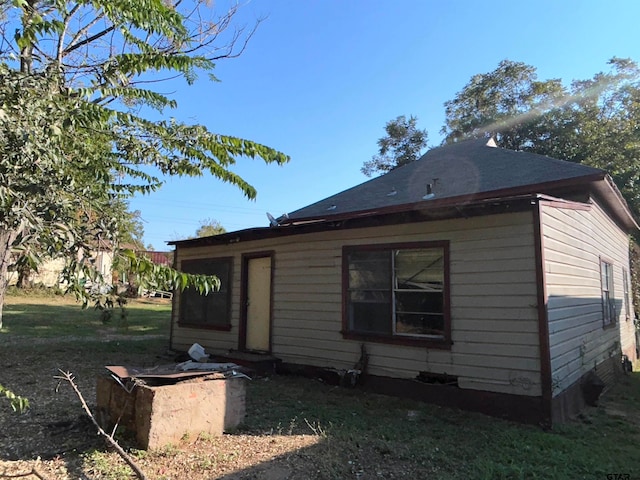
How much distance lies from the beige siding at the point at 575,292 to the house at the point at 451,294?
34 mm

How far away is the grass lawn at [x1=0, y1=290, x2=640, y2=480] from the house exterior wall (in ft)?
1.76

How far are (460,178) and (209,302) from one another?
6.15 metres

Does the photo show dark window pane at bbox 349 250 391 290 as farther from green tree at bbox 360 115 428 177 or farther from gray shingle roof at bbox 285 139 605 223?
green tree at bbox 360 115 428 177

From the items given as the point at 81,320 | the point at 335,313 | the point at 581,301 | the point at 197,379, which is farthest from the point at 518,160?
the point at 81,320

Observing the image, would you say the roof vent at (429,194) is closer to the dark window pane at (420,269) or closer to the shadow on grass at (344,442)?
the dark window pane at (420,269)

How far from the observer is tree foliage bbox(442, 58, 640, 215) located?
17.2m

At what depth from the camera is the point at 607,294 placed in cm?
852

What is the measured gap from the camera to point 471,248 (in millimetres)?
5648

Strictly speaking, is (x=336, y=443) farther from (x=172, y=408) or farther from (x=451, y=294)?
(x=451, y=294)

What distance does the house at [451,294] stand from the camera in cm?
519

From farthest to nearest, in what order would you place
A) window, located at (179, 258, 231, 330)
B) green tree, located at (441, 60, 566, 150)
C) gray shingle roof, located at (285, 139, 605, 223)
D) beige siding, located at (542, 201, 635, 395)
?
green tree, located at (441, 60, 566, 150)
window, located at (179, 258, 231, 330)
gray shingle roof, located at (285, 139, 605, 223)
beige siding, located at (542, 201, 635, 395)

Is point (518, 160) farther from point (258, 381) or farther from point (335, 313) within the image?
point (258, 381)

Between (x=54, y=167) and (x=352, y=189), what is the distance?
30.6ft

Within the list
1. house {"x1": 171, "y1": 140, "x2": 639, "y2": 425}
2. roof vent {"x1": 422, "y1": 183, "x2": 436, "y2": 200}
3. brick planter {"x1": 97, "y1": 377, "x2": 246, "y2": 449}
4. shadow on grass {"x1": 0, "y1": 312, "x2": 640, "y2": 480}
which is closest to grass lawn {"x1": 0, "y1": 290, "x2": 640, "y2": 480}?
shadow on grass {"x1": 0, "y1": 312, "x2": 640, "y2": 480}
